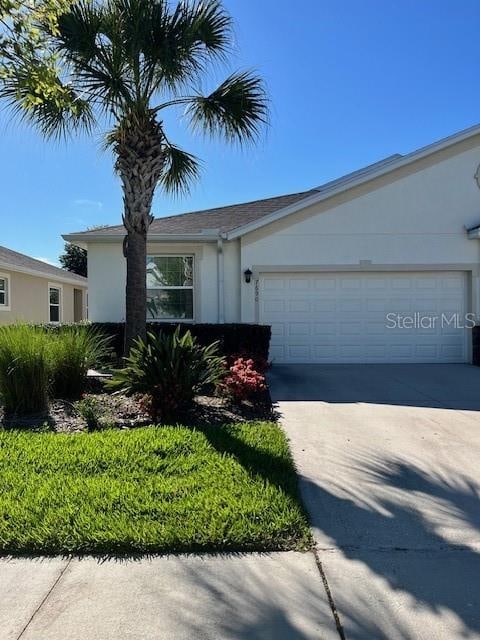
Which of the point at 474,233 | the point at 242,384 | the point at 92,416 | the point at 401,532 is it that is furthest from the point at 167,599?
the point at 474,233

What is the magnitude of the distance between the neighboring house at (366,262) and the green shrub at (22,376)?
5972mm

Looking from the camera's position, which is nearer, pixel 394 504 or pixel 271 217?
pixel 394 504

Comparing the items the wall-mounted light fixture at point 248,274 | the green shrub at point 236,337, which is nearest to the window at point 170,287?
the wall-mounted light fixture at point 248,274

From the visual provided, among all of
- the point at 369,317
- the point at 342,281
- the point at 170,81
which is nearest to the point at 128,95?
the point at 170,81

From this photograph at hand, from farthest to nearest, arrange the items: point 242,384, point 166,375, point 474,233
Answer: point 474,233 < point 242,384 < point 166,375

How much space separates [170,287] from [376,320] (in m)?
5.47

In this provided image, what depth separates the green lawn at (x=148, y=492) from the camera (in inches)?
130

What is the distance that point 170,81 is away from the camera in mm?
7945

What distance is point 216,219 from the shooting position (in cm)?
1408

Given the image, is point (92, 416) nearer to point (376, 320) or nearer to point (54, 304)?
point (376, 320)

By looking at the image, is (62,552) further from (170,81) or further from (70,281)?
(70,281)

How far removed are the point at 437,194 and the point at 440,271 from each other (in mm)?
1949

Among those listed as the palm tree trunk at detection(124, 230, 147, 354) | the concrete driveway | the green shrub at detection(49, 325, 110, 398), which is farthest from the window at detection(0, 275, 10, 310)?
the concrete driveway

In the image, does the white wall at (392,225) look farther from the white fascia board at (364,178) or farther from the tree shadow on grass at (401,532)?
the tree shadow on grass at (401,532)
